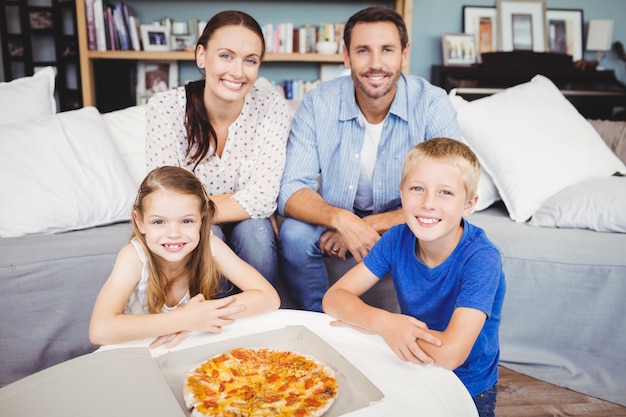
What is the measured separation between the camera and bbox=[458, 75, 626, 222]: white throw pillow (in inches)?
Result: 76.9

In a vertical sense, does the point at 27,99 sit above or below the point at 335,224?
above

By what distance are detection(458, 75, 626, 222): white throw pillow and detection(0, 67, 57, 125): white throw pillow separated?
65.8 inches

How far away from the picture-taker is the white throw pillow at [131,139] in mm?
2084

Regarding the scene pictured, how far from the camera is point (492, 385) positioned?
3.97ft

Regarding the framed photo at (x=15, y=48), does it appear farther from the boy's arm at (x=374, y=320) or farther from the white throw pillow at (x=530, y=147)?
the boy's arm at (x=374, y=320)

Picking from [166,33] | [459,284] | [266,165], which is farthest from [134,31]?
[459,284]

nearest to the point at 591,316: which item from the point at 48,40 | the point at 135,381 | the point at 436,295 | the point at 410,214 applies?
the point at 436,295

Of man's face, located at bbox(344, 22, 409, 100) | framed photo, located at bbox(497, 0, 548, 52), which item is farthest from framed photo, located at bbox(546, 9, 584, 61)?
man's face, located at bbox(344, 22, 409, 100)

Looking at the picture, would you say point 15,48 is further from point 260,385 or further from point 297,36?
point 260,385

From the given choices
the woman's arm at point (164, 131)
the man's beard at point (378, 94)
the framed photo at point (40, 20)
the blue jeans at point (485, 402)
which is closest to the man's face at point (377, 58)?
the man's beard at point (378, 94)

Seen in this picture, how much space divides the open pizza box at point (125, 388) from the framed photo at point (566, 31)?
13.2ft

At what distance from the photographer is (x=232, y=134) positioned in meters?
1.78

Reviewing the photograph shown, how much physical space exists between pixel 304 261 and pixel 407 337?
79 centimetres

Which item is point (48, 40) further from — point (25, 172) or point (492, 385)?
point (492, 385)
